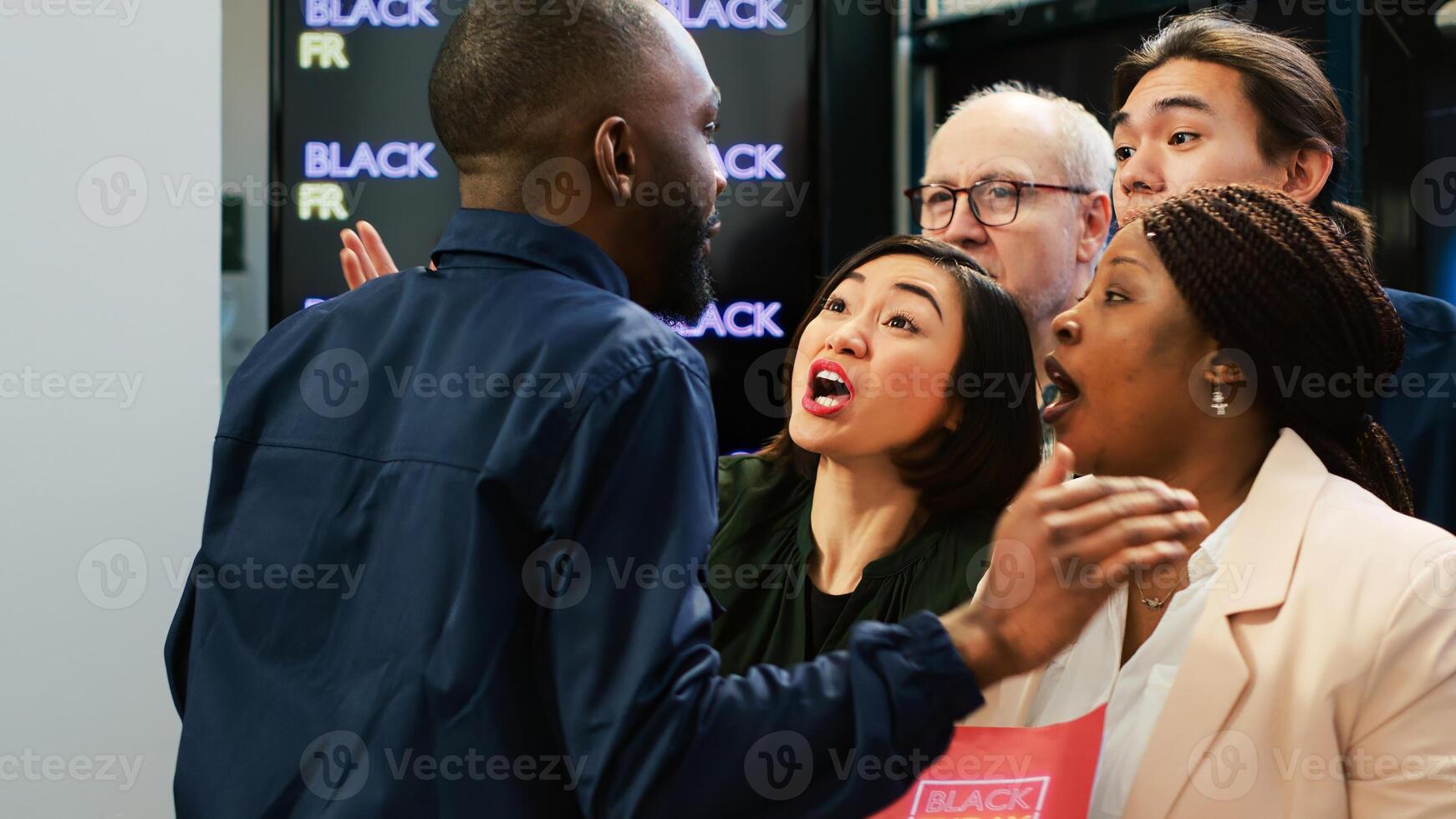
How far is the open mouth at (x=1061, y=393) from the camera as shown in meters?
1.77

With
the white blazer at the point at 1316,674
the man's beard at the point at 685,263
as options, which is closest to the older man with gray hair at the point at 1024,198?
the white blazer at the point at 1316,674

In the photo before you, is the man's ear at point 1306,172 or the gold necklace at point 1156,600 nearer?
the gold necklace at point 1156,600

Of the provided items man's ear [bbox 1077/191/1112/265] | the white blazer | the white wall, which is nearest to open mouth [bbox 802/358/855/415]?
the white blazer

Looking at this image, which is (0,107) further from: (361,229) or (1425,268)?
(1425,268)

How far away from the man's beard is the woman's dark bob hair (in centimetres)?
58

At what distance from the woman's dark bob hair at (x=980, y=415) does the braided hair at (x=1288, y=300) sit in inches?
14.6

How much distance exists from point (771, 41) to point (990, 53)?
2.39 feet

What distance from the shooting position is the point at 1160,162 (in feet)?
7.52

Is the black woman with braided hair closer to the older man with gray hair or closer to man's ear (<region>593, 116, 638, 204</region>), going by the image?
man's ear (<region>593, 116, 638, 204</region>)

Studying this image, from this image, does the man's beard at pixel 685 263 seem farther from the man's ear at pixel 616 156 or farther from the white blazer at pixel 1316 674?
the white blazer at pixel 1316 674

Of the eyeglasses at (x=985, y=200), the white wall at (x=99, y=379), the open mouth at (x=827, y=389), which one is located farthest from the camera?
the eyeglasses at (x=985, y=200)

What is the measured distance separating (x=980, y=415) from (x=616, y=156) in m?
0.85

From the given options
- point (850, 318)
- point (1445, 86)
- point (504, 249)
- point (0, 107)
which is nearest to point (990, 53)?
point (1445, 86)

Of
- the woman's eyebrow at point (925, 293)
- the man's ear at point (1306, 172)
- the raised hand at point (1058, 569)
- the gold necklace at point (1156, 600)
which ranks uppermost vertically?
the man's ear at point (1306, 172)
